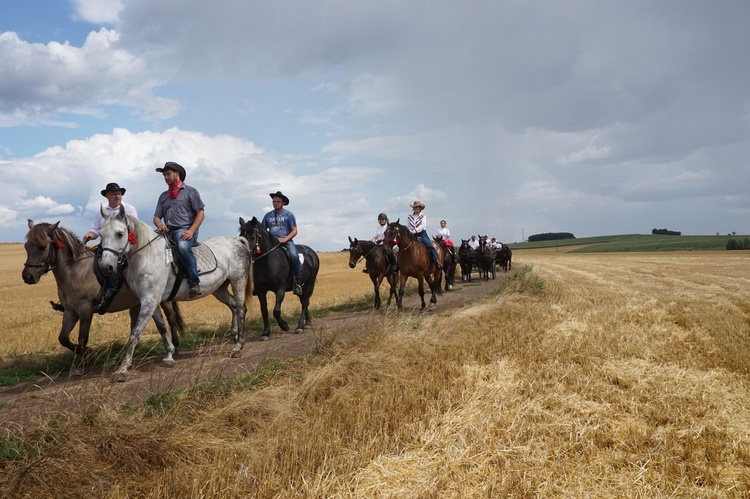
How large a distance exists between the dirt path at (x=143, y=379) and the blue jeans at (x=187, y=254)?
121 cm

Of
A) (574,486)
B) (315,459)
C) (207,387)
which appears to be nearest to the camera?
(574,486)

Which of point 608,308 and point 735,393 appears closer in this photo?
point 735,393

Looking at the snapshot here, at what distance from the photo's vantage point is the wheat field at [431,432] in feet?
10.7

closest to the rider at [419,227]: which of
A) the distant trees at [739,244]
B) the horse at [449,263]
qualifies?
the horse at [449,263]

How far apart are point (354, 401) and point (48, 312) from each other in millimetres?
15807

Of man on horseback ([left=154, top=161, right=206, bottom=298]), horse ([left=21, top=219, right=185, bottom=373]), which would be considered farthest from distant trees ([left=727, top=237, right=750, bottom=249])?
horse ([left=21, top=219, right=185, bottom=373])

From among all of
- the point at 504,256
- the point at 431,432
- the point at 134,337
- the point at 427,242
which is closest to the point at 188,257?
the point at 134,337

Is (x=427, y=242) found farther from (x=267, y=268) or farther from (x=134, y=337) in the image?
(x=134, y=337)

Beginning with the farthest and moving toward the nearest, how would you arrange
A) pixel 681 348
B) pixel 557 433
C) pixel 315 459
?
1. pixel 681 348
2. pixel 557 433
3. pixel 315 459

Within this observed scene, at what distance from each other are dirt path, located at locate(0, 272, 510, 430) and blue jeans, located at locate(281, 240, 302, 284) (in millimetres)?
1364

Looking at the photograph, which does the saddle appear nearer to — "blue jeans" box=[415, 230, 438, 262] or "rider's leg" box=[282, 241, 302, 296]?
"rider's leg" box=[282, 241, 302, 296]

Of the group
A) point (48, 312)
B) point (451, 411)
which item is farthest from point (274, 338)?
point (48, 312)

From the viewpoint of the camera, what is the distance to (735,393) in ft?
16.8

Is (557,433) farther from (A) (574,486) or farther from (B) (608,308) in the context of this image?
(B) (608,308)
